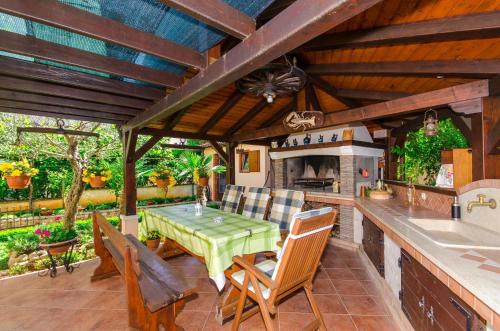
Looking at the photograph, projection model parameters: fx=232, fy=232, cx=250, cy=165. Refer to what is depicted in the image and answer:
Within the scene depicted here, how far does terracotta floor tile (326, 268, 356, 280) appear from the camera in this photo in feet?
10.2

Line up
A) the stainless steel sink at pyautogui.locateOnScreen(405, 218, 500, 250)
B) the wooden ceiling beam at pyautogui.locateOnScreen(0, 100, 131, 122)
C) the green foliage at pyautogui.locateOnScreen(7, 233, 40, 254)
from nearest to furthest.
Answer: the stainless steel sink at pyautogui.locateOnScreen(405, 218, 500, 250)
the wooden ceiling beam at pyautogui.locateOnScreen(0, 100, 131, 122)
the green foliage at pyautogui.locateOnScreen(7, 233, 40, 254)

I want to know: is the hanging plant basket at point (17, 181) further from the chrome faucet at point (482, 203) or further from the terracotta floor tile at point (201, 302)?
the chrome faucet at point (482, 203)

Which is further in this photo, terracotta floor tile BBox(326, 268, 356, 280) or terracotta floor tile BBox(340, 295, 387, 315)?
terracotta floor tile BBox(326, 268, 356, 280)

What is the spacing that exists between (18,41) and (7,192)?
27.1 ft

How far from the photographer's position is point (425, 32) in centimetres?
186

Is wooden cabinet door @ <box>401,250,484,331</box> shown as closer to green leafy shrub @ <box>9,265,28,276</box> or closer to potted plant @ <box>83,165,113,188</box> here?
potted plant @ <box>83,165,113,188</box>

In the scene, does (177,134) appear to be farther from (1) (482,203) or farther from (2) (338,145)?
(1) (482,203)

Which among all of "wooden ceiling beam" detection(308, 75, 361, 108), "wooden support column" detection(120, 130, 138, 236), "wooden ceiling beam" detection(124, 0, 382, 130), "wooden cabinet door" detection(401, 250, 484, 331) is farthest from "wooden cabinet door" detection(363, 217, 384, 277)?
"wooden support column" detection(120, 130, 138, 236)

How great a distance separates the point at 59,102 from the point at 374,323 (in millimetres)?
4338

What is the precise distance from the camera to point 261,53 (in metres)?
1.39

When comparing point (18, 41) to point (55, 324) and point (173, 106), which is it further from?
point (55, 324)

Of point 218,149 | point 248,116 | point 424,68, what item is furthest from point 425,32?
point 218,149

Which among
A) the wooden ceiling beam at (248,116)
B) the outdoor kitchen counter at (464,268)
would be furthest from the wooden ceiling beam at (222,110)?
the outdoor kitchen counter at (464,268)

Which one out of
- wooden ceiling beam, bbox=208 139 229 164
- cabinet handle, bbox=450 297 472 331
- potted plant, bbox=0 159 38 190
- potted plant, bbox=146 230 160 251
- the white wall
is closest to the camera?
cabinet handle, bbox=450 297 472 331
